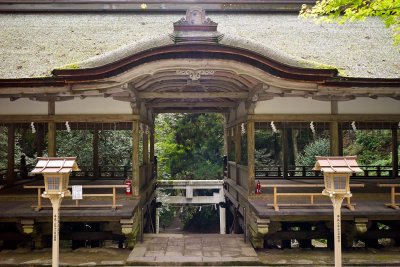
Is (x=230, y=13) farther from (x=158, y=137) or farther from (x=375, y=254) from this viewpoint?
(x=158, y=137)

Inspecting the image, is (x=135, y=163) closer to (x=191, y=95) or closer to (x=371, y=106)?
(x=191, y=95)

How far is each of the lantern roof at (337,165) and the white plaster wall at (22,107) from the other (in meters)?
7.21

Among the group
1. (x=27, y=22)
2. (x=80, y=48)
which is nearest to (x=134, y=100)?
(x=80, y=48)

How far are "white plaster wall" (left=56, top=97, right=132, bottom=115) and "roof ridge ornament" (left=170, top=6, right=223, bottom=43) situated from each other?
268 cm

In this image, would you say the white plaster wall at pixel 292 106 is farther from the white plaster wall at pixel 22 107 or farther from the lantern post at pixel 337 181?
the white plaster wall at pixel 22 107

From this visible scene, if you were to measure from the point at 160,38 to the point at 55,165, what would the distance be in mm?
3436

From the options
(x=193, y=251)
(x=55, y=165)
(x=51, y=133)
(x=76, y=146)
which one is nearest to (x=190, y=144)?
(x=76, y=146)

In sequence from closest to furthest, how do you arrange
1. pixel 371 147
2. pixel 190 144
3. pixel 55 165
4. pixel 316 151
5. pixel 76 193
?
1. pixel 55 165
2. pixel 76 193
3. pixel 316 151
4. pixel 371 147
5. pixel 190 144

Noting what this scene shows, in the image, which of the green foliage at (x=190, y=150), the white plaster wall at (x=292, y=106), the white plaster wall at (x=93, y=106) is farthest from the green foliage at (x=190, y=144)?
the white plaster wall at (x=292, y=106)

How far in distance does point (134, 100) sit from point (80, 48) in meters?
2.52

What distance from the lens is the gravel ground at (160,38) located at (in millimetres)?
8820

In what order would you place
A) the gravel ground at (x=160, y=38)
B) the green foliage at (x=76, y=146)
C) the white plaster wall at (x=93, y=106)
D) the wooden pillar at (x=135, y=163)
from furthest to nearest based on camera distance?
the green foliage at (x=76, y=146)
the white plaster wall at (x=93, y=106)
the wooden pillar at (x=135, y=163)
the gravel ground at (x=160, y=38)

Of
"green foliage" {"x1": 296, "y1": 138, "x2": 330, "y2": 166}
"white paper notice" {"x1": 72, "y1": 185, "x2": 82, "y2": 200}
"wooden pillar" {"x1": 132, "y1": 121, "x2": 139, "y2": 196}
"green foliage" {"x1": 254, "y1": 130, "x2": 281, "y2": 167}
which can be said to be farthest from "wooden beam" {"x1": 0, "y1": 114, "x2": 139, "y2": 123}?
"green foliage" {"x1": 254, "y1": 130, "x2": 281, "y2": 167}

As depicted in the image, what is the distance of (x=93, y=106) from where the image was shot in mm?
9398
